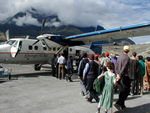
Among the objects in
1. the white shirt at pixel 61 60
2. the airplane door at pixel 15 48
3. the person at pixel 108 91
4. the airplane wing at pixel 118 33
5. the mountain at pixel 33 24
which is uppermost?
the mountain at pixel 33 24

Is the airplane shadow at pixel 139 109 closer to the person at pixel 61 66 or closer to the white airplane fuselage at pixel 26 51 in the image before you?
the person at pixel 61 66

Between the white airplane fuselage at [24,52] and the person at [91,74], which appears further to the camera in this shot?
the white airplane fuselage at [24,52]

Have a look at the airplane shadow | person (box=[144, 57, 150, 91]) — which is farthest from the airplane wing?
the airplane shadow

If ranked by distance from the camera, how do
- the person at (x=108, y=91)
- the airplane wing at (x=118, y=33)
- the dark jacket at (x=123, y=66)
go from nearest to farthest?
A: 1. the person at (x=108, y=91)
2. the dark jacket at (x=123, y=66)
3. the airplane wing at (x=118, y=33)

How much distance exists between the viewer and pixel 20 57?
12086 mm

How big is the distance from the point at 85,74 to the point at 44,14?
632ft

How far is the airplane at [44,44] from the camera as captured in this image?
11241mm

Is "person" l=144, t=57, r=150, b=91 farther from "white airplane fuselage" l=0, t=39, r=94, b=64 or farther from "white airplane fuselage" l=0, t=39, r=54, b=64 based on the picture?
"white airplane fuselage" l=0, t=39, r=54, b=64

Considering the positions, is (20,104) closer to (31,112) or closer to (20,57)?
(31,112)

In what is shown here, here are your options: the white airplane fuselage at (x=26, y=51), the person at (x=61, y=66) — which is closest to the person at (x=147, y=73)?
the person at (x=61, y=66)

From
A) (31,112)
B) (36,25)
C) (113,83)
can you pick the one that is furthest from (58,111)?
(36,25)

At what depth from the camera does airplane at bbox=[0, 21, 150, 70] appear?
36.9ft

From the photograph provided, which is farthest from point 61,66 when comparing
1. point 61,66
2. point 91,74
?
point 91,74

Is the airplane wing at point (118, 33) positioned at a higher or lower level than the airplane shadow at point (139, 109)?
higher
